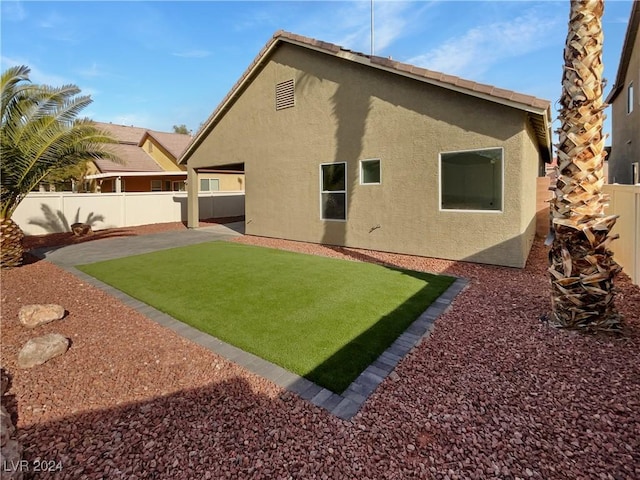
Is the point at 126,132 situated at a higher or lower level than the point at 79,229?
higher

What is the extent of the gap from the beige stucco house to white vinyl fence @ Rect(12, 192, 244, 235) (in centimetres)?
847

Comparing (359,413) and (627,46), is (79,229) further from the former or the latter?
(627,46)

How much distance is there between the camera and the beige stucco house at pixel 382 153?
818cm

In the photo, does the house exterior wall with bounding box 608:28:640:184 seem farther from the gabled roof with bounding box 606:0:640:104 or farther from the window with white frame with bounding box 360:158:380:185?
the window with white frame with bounding box 360:158:380:185

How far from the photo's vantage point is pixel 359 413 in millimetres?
3150

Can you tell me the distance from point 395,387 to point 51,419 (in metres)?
→ 3.37

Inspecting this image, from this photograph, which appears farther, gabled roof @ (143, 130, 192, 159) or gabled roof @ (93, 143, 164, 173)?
gabled roof @ (143, 130, 192, 159)

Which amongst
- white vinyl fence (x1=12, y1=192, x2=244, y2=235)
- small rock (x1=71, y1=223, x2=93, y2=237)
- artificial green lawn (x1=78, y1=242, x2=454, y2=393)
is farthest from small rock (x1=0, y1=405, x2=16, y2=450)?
white vinyl fence (x1=12, y1=192, x2=244, y2=235)

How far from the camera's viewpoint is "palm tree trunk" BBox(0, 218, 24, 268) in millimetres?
8742

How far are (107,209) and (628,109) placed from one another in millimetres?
28142

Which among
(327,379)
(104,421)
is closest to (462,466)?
(327,379)

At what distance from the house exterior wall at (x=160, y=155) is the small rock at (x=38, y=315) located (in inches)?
993

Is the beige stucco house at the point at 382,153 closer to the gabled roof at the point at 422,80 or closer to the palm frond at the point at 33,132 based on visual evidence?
the gabled roof at the point at 422,80

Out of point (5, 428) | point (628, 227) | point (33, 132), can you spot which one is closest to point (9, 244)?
point (33, 132)
